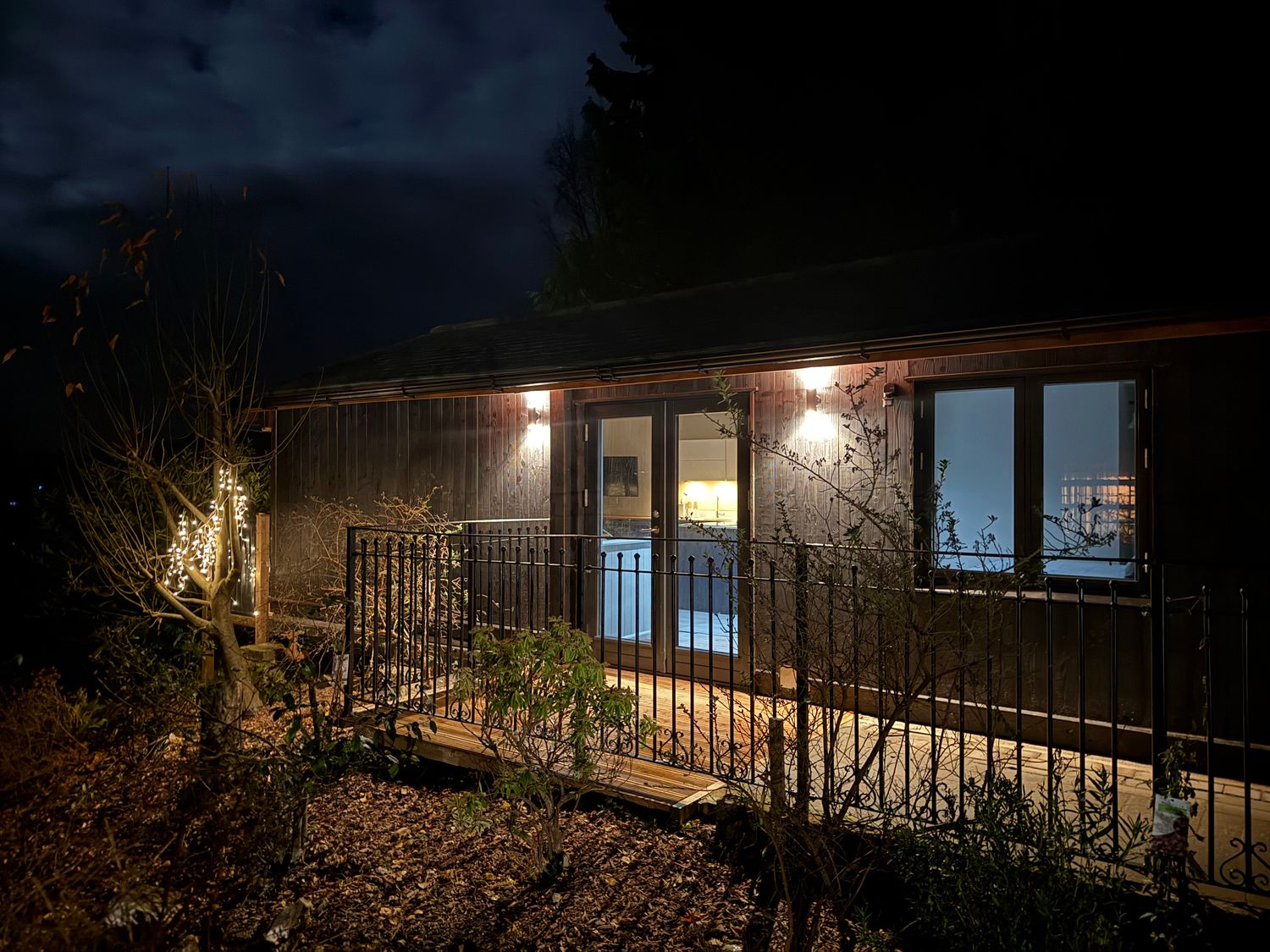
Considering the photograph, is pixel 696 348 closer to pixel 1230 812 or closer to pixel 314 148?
pixel 1230 812

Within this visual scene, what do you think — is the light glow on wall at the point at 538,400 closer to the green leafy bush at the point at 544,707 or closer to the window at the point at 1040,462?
the window at the point at 1040,462

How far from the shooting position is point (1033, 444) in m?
5.81

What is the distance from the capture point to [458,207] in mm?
46031

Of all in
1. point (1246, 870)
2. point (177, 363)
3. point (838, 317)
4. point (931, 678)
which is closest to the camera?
point (931, 678)

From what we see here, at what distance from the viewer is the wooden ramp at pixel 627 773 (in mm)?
4430

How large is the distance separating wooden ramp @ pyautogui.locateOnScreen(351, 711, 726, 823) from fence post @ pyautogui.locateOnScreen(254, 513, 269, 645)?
3.50 m

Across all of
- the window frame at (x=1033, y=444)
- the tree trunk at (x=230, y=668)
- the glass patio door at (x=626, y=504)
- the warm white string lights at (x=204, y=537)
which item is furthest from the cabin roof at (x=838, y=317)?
the tree trunk at (x=230, y=668)

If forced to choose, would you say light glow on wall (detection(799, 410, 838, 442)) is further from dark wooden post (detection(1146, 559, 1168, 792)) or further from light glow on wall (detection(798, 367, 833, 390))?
dark wooden post (detection(1146, 559, 1168, 792))

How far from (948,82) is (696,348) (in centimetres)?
1481

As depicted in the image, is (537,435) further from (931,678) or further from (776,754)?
(931,678)

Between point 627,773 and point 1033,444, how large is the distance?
3.68 metres

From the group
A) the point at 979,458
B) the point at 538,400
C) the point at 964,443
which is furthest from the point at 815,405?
the point at 538,400

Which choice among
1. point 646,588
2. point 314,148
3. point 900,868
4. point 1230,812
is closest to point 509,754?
point 900,868

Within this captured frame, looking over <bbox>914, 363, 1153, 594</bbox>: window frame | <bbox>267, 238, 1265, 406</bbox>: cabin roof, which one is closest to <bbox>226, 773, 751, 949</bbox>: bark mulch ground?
<bbox>914, 363, 1153, 594</bbox>: window frame
